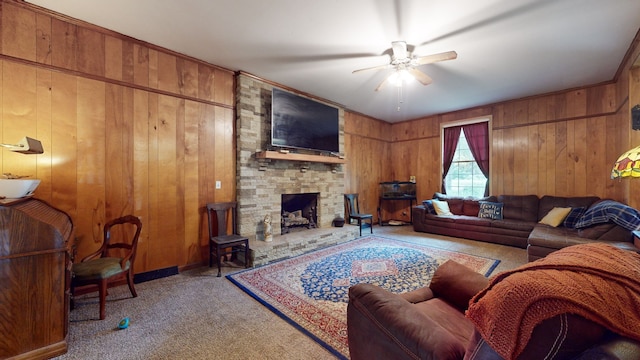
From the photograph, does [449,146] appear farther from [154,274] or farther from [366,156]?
[154,274]

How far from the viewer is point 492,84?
4.31 meters

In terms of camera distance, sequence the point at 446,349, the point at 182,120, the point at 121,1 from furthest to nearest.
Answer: the point at 182,120 → the point at 121,1 → the point at 446,349

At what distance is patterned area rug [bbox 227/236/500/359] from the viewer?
7.07 feet

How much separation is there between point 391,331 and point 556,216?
15.6 feet

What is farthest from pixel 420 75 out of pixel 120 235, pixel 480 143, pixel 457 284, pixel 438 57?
pixel 120 235

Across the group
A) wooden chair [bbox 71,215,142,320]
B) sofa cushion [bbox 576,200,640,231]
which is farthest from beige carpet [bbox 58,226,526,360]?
sofa cushion [bbox 576,200,640,231]

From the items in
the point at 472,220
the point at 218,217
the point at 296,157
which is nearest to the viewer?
the point at 218,217

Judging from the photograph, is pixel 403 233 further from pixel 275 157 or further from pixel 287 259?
pixel 275 157

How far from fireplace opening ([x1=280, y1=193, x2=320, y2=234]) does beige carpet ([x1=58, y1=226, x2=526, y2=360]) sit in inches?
73.2

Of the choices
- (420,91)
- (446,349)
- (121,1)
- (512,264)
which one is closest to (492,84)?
(420,91)

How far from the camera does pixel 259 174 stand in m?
4.05

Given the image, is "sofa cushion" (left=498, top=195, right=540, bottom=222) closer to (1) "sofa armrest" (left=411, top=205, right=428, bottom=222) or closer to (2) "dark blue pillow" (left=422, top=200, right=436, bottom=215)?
(2) "dark blue pillow" (left=422, top=200, right=436, bottom=215)

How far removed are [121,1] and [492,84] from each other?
5.21 meters

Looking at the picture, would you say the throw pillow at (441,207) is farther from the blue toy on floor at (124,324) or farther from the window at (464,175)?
the blue toy on floor at (124,324)
